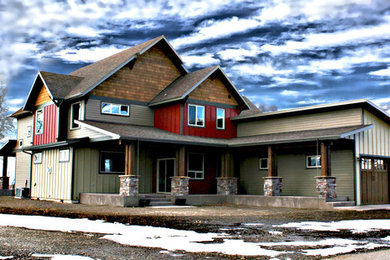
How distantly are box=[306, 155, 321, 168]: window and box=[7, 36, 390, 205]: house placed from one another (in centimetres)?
5

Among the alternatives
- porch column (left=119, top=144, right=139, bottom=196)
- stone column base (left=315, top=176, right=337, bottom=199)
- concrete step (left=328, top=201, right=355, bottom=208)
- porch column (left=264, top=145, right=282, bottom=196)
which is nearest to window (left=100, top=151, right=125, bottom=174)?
porch column (left=119, top=144, right=139, bottom=196)

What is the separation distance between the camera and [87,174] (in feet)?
70.7

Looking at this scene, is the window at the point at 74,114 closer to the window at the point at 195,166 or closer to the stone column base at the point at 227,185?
the window at the point at 195,166

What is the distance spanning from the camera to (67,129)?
2331 centimetres

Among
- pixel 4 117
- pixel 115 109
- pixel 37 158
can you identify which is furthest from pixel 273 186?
pixel 4 117

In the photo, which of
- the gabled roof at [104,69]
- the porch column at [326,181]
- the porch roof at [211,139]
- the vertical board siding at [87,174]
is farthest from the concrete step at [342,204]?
the gabled roof at [104,69]

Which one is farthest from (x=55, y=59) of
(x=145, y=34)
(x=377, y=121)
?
(x=377, y=121)

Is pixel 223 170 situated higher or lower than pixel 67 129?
lower

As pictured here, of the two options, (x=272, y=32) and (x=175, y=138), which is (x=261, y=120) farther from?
(x=272, y=32)

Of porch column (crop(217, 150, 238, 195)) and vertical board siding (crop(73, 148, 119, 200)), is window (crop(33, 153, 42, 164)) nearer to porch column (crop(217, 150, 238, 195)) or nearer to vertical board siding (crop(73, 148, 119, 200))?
vertical board siding (crop(73, 148, 119, 200))

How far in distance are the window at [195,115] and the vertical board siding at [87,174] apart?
544cm

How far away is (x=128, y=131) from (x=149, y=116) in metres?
4.22

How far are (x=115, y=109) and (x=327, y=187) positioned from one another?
38.4 feet

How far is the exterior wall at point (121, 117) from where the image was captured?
22.4 meters
